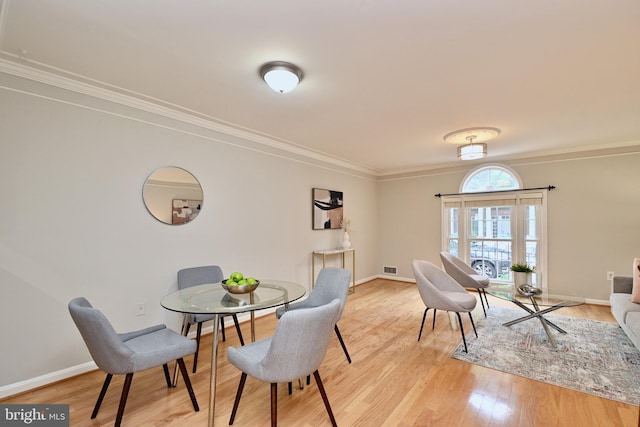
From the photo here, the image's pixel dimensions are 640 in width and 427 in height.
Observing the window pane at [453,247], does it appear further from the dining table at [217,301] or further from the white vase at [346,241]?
the dining table at [217,301]

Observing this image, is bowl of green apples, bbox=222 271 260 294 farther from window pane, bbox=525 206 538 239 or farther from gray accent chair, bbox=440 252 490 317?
window pane, bbox=525 206 538 239

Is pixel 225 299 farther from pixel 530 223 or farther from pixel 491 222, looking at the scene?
pixel 530 223

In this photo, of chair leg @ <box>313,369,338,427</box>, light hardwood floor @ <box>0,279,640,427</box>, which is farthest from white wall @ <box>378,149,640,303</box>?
chair leg @ <box>313,369,338,427</box>

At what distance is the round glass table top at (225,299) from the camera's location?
190 centimetres

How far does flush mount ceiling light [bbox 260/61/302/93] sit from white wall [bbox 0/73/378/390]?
4.85ft

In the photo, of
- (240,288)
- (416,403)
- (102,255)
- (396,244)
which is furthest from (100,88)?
(396,244)

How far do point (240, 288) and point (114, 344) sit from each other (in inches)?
31.6

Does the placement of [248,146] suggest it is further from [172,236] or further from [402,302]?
[402,302]

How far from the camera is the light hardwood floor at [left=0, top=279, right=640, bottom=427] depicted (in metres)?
1.92

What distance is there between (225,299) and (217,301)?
8cm

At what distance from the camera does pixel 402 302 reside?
4.70 metres

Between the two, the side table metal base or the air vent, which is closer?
the side table metal base

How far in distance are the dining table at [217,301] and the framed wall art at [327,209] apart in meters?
2.37

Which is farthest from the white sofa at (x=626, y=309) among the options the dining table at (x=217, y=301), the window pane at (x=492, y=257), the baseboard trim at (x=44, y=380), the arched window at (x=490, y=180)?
the baseboard trim at (x=44, y=380)
